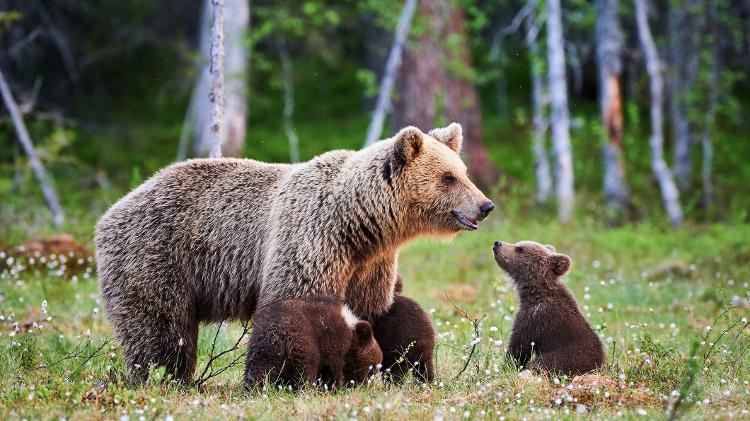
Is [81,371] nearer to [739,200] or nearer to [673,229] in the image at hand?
[673,229]

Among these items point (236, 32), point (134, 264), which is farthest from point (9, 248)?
point (236, 32)

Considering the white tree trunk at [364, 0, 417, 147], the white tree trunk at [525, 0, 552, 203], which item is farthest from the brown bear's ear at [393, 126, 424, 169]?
the white tree trunk at [525, 0, 552, 203]

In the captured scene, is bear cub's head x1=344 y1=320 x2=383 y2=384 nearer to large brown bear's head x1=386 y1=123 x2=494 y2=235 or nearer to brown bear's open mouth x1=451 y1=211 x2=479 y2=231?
large brown bear's head x1=386 y1=123 x2=494 y2=235

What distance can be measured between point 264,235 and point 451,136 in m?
1.83

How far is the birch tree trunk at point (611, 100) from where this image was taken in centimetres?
1920

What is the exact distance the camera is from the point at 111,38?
91.9 ft

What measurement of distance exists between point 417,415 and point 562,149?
13511 mm

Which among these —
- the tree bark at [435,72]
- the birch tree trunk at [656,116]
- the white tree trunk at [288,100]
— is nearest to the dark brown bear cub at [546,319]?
the white tree trunk at [288,100]

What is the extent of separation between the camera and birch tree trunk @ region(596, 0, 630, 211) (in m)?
19.2

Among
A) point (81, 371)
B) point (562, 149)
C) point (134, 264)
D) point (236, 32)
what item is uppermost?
point (236, 32)

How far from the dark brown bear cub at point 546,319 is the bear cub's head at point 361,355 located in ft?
3.99

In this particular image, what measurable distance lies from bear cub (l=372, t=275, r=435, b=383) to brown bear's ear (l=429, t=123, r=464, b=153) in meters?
A: 1.49

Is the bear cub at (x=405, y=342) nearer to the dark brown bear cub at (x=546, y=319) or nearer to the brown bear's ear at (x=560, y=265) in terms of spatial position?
the dark brown bear cub at (x=546, y=319)

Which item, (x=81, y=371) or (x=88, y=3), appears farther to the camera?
(x=88, y=3)
